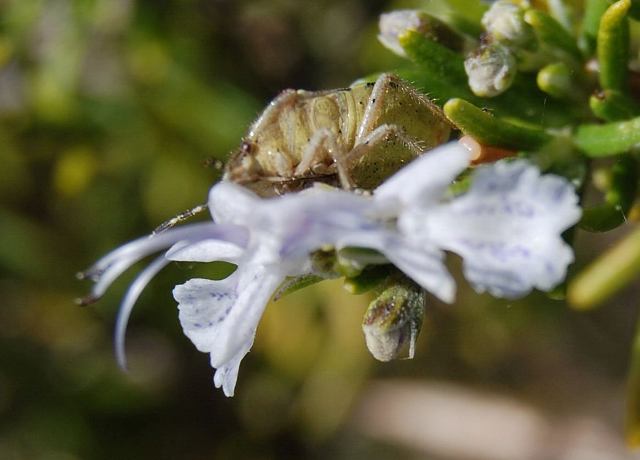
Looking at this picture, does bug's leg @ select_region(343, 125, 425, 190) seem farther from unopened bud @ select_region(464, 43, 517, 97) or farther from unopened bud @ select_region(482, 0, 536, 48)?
unopened bud @ select_region(482, 0, 536, 48)

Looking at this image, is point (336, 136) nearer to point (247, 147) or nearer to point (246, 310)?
point (247, 147)

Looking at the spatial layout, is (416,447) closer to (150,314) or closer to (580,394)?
(580,394)

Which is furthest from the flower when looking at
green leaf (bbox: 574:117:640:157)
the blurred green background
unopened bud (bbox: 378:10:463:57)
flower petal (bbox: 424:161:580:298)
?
the blurred green background

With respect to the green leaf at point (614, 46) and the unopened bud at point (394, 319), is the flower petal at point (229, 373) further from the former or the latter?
the green leaf at point (614, 46)

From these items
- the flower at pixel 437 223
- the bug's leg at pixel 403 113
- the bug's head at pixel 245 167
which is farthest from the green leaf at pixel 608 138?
the bug's head at pixel 245 167

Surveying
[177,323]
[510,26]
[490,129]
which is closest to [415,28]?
[510,26]

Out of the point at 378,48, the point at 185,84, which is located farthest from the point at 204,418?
the point at 378,48
